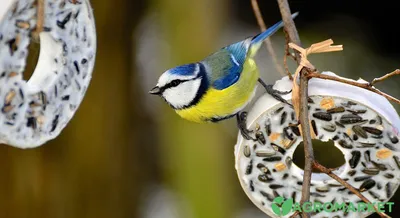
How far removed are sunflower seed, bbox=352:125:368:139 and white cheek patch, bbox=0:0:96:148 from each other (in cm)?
40

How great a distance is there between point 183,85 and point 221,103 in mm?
79

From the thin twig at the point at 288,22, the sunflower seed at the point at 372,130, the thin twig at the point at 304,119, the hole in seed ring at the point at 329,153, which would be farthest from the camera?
the hole in seed ring at the point at 329,153

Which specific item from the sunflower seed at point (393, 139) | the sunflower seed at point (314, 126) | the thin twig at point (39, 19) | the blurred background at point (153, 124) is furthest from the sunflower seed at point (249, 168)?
the blurred background at point (153, 124)

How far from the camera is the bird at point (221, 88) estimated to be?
92 cm

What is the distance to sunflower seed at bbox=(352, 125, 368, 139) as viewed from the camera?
37.5 inches

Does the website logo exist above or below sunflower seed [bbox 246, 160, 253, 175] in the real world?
below

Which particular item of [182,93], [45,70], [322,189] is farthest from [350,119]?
[45,70]

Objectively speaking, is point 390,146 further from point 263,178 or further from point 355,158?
point 263,178

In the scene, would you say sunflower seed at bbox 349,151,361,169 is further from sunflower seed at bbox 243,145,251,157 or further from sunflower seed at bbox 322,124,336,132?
sunflower seed at bbox 243,145,251,157

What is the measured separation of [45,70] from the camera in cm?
93

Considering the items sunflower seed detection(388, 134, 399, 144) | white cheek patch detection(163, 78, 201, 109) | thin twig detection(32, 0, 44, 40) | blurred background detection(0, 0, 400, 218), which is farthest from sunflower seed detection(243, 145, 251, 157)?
blurred background detection(0, 0, 400, 218)

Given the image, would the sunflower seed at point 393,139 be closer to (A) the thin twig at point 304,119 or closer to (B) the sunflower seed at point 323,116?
(B) the sunflower seed at point 323,116

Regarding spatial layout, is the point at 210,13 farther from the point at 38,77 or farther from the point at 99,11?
the point at 38,77

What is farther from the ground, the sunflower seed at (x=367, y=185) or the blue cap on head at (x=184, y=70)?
the blue cap on head at (x=184, y=70)
